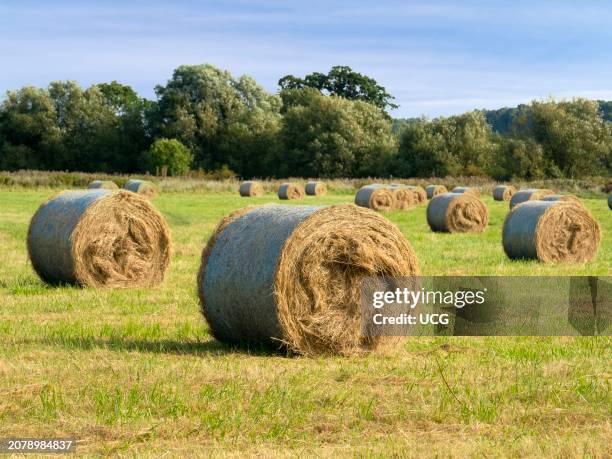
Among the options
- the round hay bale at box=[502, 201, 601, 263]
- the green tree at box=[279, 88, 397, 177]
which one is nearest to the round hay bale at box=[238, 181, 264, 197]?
the green tree at box=[279, 88, 397, 177]

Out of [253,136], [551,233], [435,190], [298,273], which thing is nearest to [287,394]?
[298,273]

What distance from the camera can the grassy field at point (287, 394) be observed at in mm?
6332

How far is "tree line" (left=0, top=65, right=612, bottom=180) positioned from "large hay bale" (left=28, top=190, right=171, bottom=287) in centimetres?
5607

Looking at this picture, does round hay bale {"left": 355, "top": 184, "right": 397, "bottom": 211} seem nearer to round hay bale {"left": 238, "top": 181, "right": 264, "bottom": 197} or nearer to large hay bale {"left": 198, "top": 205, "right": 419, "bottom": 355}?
round hay bale {"left": 238, "top": 181, "right": 264, "bottom": 197}

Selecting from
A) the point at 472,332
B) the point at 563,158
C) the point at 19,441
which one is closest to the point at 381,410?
the point at 19,441

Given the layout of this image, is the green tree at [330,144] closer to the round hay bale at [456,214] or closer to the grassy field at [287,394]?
the round hay bale at [456,214]

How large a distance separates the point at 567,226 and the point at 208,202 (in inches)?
1046

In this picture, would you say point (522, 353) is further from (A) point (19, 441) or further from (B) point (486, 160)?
(B) point (486, 160)

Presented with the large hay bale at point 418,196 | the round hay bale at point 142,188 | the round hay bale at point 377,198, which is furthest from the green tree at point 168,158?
the round hay bale at point 377,198

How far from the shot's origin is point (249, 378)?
784 centimetres

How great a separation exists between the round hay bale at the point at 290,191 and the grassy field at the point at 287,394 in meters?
37.7

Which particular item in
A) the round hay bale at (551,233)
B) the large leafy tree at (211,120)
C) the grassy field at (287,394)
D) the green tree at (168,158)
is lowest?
the grassy field at (287,394)

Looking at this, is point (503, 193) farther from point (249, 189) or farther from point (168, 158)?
point (168, 158)

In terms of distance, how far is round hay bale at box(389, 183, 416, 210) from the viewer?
3991 centimetres
